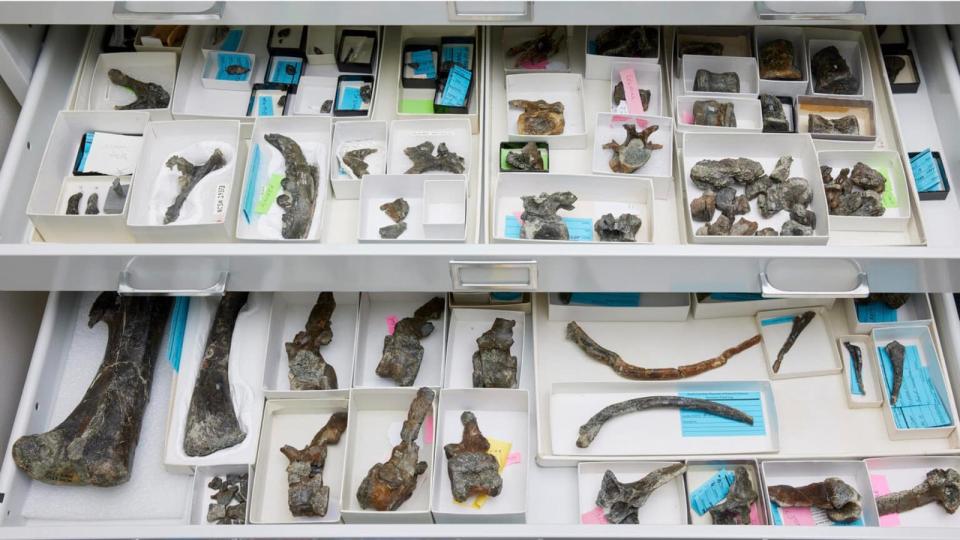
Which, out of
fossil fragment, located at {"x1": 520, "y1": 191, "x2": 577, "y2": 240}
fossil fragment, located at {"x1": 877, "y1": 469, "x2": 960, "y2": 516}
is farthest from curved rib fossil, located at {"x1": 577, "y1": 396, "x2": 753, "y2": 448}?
fossil fragment, located at {"x1": 520, "y1": 191, "x2": 577, "y2": 240}

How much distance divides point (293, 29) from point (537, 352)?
1.35m

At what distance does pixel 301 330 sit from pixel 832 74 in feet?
5.96

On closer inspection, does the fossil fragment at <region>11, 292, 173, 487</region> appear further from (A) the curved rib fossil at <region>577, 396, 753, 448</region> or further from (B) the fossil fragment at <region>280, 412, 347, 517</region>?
(A) the curved rib fossil at <region>577, 396, 753, 448</region>

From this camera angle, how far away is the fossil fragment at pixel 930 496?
1.95 m

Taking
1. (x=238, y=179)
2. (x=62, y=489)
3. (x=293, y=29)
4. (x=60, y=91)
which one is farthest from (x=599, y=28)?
(x=62, y=489)

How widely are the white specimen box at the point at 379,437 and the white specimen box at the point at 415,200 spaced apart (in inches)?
17.2

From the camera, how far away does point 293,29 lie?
2.61 metres

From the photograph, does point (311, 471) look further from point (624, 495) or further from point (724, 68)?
point (724, 68)

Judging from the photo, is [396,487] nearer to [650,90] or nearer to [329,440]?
[329,440]

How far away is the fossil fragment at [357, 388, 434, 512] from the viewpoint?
1.92 metres

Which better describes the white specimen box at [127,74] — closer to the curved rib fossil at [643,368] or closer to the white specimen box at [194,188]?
the white specimen box at [194,188]

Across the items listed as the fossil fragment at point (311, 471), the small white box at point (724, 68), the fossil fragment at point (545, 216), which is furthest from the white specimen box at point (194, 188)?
the small white box at point (724, 68)

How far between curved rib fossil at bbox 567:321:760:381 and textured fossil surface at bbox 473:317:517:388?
0.19m

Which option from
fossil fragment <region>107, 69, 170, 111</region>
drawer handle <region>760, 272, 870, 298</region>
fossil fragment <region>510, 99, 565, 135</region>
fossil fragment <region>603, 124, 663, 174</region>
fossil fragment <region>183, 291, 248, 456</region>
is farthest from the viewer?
fossil fragment <region>107, 69, 170, 111</region>
